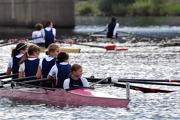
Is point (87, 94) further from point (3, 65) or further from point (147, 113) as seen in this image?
point (3, 65)

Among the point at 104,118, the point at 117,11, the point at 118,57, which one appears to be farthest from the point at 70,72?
the point at 117,11

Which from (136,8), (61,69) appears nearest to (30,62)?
(61,69)

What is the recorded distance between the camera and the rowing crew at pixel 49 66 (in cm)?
1786

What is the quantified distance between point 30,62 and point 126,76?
5918mm

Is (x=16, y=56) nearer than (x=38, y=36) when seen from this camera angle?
Yes

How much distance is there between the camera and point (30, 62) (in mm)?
19406

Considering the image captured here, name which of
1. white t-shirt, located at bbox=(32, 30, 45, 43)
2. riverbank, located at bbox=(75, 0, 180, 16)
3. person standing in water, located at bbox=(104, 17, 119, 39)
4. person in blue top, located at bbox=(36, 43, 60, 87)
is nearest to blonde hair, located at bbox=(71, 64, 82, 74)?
person in blue top, located at bbox=(36, 43, 60, 87)

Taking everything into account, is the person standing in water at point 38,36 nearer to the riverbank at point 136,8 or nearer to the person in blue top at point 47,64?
the person in blue top at point 47,64

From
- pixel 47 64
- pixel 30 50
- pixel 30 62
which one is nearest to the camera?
pixel 47 64

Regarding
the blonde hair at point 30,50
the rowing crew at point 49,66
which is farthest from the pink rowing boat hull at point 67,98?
the blonde hair at point 30,50

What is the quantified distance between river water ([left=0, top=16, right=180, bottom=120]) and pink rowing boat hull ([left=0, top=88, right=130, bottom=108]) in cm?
15

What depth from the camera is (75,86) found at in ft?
58.5

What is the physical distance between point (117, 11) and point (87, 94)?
78.1 metres

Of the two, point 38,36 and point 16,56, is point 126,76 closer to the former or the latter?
point 16,56
